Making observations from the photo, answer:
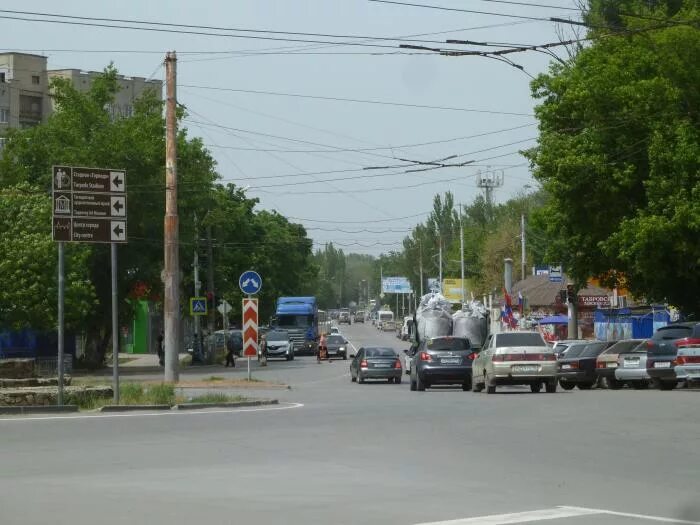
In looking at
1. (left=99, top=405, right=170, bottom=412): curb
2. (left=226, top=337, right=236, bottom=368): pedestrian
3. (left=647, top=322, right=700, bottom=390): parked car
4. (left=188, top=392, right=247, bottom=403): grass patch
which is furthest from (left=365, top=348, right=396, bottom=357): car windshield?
(left=99, top=405, right=170, bottom=412): curb

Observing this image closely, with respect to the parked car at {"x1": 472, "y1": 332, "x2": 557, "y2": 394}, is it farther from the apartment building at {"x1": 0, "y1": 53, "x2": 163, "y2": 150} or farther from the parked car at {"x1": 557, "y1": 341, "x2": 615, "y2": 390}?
the apartment building at {"x1": 0, "y1": 53, "x2": 163, "y2": 150}

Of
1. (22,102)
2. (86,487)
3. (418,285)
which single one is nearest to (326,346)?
(22,102)

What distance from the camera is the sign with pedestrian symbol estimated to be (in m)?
26.4

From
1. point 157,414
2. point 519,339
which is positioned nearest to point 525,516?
point 157,414

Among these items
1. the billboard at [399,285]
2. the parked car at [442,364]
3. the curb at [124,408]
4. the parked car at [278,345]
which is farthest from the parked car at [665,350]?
the billboard at [399,285]

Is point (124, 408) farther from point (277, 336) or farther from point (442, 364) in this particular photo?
point (277, 336)

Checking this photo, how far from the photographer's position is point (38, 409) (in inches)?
1019

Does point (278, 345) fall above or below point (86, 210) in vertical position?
below

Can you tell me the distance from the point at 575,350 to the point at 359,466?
2687 cm

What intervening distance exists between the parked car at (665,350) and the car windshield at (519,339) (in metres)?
3.66

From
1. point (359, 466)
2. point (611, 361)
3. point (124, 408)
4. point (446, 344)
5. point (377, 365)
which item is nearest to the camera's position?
point (359, 466)

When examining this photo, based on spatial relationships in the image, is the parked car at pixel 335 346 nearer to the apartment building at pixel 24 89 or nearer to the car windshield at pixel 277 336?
the car windshield at pixel 277 336

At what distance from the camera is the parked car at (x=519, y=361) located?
3275 cm

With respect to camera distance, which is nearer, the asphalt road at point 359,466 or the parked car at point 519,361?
the asphalt road at point 359,466
